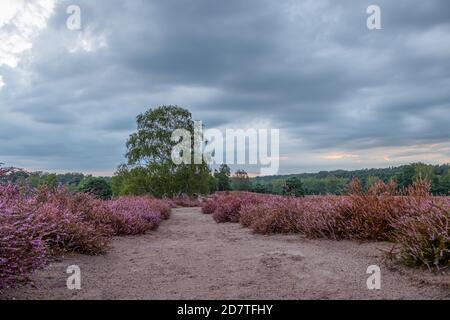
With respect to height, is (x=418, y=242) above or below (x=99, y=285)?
above

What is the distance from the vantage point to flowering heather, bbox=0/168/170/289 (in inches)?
150

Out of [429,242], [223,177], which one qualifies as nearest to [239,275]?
[429,242]

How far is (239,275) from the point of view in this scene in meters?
4.95

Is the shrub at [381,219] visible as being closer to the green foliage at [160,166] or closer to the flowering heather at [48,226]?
the flowering heather at [48,226]

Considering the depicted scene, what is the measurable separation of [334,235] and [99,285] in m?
4.37

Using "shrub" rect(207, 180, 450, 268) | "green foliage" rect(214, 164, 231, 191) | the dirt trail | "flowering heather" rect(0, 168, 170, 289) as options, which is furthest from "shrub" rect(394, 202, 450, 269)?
"green foliage" rect(214, 164, 231, 191)

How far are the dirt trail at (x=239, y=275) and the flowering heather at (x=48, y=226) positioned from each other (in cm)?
29

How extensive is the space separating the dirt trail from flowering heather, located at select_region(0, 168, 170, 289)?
0.29 m

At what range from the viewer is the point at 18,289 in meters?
4.09

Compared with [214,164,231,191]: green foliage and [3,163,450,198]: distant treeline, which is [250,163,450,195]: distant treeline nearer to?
[3,163,450,198]: distant treeline

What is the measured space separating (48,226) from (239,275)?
2.70 meters
